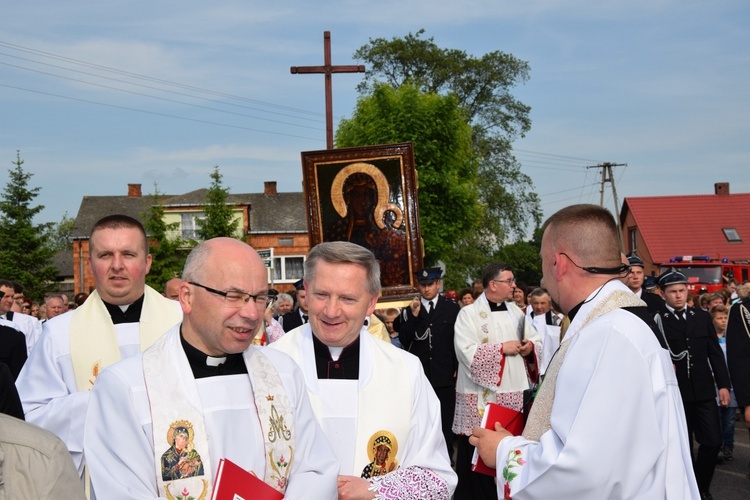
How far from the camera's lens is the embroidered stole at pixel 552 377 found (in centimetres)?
358

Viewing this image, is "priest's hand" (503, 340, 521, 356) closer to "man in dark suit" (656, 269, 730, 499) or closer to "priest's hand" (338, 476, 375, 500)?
"man in dark suit" (656, 269, 730, 499)

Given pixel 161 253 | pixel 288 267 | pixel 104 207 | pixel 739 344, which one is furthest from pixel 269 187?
pixel 739 344

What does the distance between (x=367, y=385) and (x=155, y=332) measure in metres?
1.52

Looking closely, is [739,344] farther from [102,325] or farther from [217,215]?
[217,215]

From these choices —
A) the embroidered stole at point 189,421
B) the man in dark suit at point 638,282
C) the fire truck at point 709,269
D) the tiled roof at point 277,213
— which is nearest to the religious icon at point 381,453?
the embroidered stole at point 189,421

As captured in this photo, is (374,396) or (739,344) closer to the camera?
(374,396)

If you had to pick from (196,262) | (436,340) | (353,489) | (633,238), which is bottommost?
(353,489)

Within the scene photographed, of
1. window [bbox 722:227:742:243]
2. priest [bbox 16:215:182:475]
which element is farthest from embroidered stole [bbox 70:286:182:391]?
window [bbox 722:227:742:243]

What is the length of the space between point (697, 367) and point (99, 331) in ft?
19.7

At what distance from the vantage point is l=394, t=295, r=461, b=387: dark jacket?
10.4m

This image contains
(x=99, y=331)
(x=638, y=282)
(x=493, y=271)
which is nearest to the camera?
(x=99, y=331)

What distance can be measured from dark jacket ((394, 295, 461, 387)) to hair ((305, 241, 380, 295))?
6.21 meters

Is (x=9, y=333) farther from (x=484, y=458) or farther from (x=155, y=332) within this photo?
(x=484, y=458)

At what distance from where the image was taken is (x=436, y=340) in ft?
34.5
